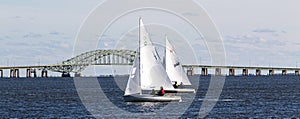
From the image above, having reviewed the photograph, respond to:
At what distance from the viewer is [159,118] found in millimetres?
56500

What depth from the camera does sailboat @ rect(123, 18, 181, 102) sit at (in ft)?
230

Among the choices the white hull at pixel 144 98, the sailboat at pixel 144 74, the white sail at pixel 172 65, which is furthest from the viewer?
the white sail at pixel 172 65

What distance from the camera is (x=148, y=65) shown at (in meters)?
72.7

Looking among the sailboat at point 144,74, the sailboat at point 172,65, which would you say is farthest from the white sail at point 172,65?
the sailboat at point 144,74

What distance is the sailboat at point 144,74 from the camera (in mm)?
70188

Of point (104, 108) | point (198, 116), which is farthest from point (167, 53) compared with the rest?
point (198, 116)

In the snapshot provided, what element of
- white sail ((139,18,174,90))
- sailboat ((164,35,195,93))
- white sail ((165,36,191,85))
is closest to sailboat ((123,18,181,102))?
white sail ((139,18,174,90))

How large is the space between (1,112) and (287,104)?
28952 mm

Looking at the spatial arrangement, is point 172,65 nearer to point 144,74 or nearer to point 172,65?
point 172,65

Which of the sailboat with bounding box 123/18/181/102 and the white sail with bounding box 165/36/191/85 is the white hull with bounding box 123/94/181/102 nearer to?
the sailboat with bounding box 123/18/181/102

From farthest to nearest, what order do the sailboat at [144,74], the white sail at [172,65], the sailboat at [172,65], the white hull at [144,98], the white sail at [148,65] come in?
the white sail at [172,65], the sailboat at [172,65], the white sail at [148,65], the sailboat at [144,74], the white hull at [144,98]

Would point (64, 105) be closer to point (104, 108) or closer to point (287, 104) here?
point (104, 108)

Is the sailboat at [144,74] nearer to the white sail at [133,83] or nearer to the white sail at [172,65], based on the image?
the white sail at [133,83]

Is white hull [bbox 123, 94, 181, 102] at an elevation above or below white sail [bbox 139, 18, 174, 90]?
below
